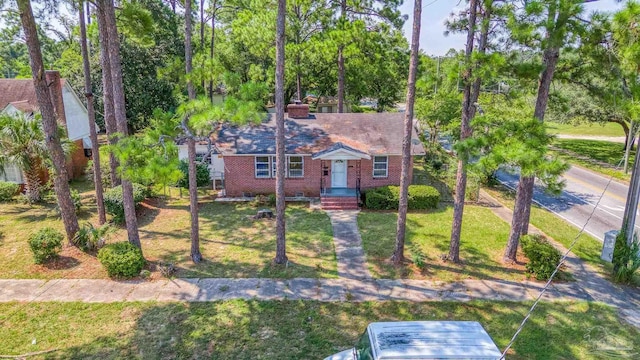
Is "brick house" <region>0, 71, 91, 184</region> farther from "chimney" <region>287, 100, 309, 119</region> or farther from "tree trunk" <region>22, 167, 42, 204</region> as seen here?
"chimney" <region>287, 100, 309, 119</region>

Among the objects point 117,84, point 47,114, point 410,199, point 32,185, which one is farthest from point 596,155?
point 32,185

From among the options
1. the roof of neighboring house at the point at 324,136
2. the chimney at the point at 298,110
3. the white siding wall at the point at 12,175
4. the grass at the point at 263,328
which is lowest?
the grass at the point at 263,328

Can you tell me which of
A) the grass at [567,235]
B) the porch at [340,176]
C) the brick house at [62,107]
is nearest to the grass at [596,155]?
the grass at [567,235]

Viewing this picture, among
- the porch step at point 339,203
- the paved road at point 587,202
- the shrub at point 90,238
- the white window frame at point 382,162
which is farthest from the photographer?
the white window frame at point 382,162

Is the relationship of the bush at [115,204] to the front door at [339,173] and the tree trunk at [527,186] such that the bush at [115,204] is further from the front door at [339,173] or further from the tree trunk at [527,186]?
the tree trunk at [527,186]

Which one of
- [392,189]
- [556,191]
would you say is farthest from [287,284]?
[392,189]

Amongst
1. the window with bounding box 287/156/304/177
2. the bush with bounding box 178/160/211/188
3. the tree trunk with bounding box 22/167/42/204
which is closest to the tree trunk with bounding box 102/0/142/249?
the window with bounding box 287/156/304/177

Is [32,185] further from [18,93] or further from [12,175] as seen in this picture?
[18,93]
